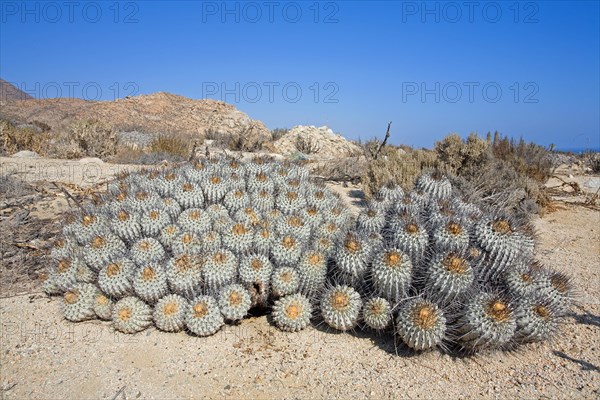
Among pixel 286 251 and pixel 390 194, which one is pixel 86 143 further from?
pixel 286 251

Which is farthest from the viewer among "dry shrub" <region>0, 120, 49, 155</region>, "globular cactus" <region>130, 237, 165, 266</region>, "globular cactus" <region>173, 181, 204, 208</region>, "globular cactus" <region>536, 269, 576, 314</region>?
"dry shrub" <region>0, 120, 49, 155</region>

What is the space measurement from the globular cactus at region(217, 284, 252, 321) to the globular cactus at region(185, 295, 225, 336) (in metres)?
0.06

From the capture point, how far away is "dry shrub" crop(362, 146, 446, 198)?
750 cm

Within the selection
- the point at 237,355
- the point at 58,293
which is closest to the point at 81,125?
the point at 58,293

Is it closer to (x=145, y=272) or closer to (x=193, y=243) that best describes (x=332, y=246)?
(x=193, y=243)

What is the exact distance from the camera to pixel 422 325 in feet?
10.4

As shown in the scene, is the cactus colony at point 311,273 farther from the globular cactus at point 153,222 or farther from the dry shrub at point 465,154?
the dry shrub at point 465,154

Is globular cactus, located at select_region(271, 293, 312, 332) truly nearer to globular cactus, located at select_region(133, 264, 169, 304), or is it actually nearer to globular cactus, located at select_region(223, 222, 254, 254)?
globular cactus, located at select_region(223, 222, 254, 254)

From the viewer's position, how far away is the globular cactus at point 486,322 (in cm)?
312

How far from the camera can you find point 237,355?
3.37m

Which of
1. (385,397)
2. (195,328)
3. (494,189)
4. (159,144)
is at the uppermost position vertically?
(159,144)

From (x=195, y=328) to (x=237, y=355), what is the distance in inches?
17.1

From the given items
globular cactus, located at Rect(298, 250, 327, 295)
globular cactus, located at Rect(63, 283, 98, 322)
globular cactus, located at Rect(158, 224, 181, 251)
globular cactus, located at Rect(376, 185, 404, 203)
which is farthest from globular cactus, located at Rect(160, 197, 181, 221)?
globular cactus, located at Rect(376, 185, 404, 203)

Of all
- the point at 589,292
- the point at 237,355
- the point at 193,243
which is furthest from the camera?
the point at 589,292
